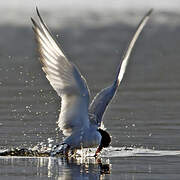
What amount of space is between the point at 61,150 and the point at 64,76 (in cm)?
102

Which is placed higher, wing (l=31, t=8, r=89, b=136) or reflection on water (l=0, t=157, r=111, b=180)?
wing (l=31, t=8, r=89, b=136)

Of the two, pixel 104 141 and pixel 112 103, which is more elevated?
pixel 112 103

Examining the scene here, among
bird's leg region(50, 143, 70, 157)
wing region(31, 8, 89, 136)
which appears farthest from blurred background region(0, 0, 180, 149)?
wing region(31, 8, 89, 136)

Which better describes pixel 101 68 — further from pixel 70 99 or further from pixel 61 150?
pixel 70 99

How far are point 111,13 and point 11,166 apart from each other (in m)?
24.5

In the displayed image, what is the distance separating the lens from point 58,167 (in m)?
12.8

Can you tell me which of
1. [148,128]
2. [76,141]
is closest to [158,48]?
[148,128]

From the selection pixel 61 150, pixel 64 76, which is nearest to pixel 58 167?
pixel 61 150

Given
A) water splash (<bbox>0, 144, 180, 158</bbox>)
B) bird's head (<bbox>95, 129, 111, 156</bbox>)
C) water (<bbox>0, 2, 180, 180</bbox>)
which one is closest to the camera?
water (<bbox>0, 2, 180, 180</bbox>)

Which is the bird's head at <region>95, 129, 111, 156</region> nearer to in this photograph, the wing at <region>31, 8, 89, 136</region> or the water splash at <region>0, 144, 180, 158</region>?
the water splash at <region>0, 144, 180, 158</region>

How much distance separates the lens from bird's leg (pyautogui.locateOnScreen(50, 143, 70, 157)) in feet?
46.0

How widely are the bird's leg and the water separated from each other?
24 centimetres

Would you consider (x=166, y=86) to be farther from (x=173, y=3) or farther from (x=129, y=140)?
(x=173, y=3)

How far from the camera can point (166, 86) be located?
71.7 ft
